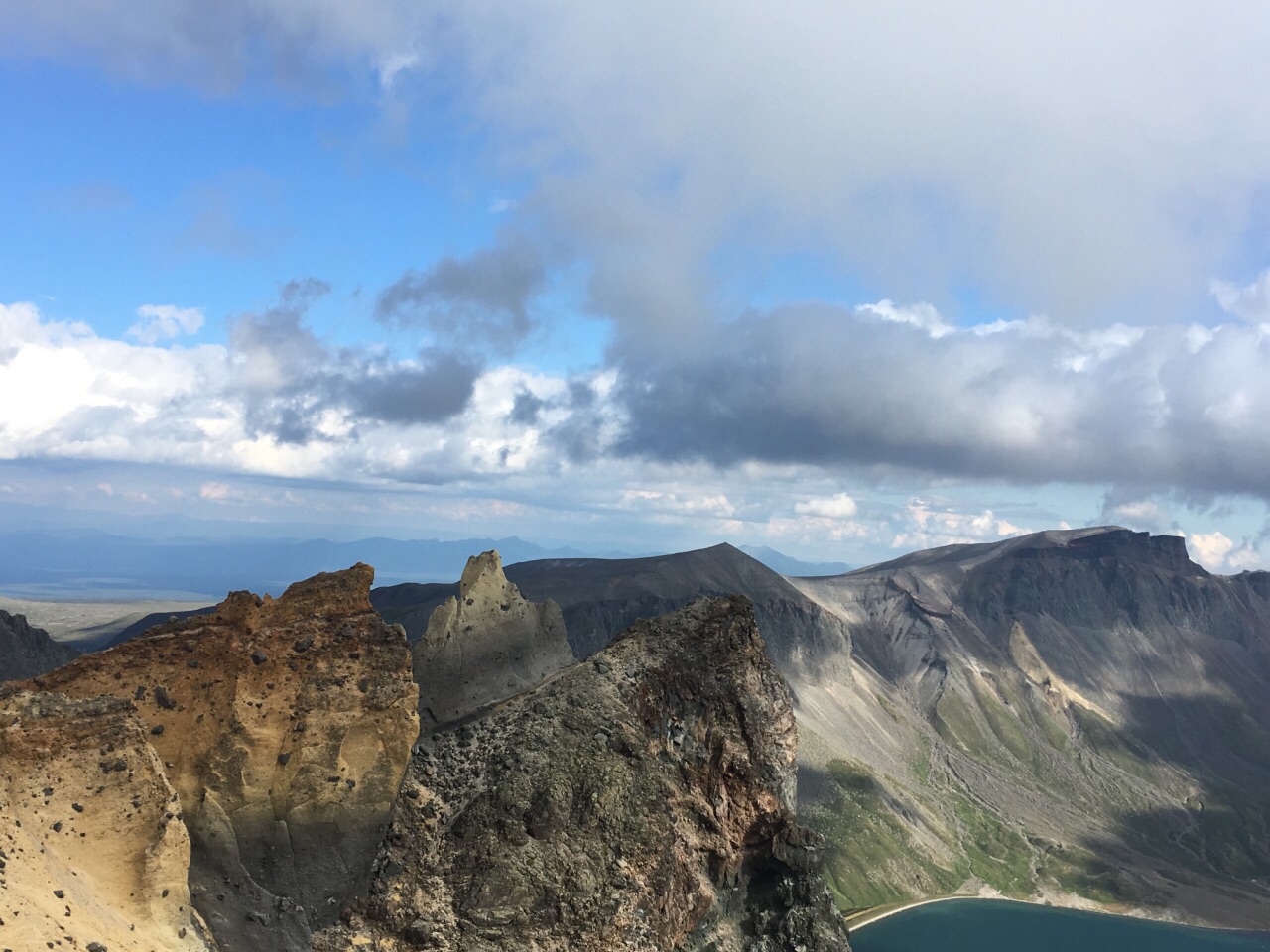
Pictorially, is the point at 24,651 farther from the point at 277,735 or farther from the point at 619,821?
the point at 619,821

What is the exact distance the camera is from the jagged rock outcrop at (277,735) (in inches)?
1281

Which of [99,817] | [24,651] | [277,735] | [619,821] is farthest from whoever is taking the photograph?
[24,651]

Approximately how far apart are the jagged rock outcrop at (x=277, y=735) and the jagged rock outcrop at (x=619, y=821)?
1.96m

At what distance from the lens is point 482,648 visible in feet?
171

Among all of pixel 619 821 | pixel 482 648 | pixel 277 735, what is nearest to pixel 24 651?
pixel 482 648

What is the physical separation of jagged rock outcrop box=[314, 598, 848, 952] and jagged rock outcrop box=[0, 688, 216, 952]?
21.9 feet

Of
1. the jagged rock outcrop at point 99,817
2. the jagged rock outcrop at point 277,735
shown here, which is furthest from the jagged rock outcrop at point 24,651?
the jagged rock outcrop at point 99,817

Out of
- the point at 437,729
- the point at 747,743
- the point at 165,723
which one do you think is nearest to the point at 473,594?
the point at 437,729

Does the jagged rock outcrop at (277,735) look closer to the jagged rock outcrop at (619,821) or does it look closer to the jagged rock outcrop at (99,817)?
the jagged rock outcrop at (619,821)

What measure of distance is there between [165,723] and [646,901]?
64.1ft

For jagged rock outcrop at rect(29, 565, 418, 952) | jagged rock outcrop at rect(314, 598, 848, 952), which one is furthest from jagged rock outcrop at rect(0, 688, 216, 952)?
jagged rock outcrop at rect(314, 598, 848, 952)

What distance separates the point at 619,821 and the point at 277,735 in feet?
46.1

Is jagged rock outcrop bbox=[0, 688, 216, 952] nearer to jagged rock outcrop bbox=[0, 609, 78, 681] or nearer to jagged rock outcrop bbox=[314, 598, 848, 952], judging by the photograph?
jagged rock outcrop bbox=[314, 598, 848, 952]

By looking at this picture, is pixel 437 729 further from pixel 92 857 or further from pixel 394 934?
pixel 92 857
